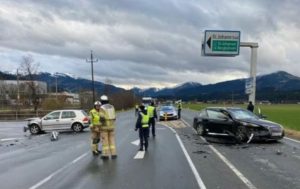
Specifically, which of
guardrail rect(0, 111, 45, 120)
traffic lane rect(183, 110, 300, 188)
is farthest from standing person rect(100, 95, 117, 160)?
guardrail rect(0, 111, 45, 120)

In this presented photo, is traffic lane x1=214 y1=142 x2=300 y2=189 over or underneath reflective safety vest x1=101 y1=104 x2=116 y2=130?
underneath

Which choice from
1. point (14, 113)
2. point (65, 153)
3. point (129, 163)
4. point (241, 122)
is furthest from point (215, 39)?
point (14, 113)

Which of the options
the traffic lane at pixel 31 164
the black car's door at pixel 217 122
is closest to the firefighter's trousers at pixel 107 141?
the traffic lane at pixel 31 164

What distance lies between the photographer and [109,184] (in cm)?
960

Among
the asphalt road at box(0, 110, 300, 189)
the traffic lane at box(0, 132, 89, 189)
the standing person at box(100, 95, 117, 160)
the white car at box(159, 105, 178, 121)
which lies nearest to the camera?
the asphalt road at box(0, 110, 300, 189)

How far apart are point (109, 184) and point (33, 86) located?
53.2 m

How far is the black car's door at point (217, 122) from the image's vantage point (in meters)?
20.8

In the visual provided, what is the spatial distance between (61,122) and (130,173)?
64.0 ft

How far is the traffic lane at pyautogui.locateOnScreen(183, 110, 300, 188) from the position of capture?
10.1 meters

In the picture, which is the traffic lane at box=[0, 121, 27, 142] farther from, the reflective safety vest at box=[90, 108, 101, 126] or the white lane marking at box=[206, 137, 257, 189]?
the white lane marking at box=[206, 137, 257, 189]

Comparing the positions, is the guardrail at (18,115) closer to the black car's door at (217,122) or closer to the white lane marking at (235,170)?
the black car's door at (217,122)

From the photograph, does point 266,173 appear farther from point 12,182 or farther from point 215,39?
point 215,39

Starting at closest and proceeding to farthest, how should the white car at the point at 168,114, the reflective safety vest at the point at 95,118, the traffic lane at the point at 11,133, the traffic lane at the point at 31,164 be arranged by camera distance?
the traffic lane at the point at 31,164 < the reflective safety vest at the point at 95,118 < the traffic lane at the point at 11,133 < the white car at the point at 168,114

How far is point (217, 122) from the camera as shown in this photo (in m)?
21.7
